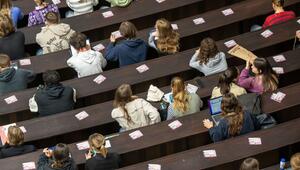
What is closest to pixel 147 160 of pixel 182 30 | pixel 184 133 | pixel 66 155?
pixel 184 133

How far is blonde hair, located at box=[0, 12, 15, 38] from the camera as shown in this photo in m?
8.00

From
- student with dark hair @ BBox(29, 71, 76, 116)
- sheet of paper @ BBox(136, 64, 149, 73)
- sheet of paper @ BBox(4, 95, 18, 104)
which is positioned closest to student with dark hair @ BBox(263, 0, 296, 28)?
sheet of paper @ BBox(136, 64, 149, 73)

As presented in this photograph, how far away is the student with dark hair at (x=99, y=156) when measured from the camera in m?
6.35

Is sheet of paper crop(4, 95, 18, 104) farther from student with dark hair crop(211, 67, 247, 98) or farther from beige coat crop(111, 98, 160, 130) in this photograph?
student with dark hair crop(211, 67, 247, 98)

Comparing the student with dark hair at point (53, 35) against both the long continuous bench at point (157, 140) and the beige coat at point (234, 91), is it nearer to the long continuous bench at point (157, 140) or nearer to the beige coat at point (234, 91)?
the long continuous bench at point (157, 140)

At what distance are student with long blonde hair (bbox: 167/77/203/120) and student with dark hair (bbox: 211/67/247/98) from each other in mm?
183

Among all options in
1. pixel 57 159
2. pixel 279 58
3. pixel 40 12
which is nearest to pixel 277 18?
pixel 279 58

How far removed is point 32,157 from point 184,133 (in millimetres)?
1404

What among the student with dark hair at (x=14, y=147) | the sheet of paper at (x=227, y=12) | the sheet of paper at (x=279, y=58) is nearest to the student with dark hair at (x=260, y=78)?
the sheet of paper at (x=279, y=58)

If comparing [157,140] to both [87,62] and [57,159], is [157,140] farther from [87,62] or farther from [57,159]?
[87,62]

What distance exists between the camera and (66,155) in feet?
20.7

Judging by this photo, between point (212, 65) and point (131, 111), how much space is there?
113 cm

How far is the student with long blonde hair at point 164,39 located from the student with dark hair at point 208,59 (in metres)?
0.32

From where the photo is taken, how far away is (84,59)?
783 cm
